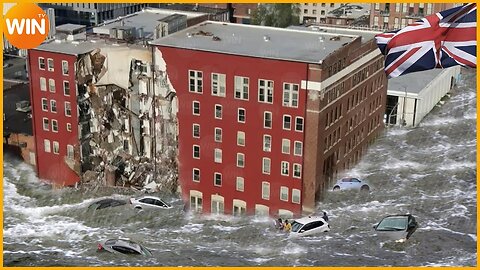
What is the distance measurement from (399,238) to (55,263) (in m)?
27.4

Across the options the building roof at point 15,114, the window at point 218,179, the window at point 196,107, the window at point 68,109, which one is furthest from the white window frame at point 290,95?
the building roof at point 15,114

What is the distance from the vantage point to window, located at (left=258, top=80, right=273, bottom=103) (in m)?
62.0

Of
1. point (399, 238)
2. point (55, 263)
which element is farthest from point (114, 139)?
point (399, 238)

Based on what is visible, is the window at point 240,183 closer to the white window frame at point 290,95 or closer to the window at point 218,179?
the window at point 218,179

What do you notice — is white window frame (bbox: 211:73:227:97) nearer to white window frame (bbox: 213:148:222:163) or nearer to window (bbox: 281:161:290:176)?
white window frame (bbox: 213:148:222:163)

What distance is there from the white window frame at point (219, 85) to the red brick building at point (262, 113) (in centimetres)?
9

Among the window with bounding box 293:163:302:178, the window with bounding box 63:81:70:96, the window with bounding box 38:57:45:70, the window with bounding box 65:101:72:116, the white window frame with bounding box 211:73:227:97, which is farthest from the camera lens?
the window with bounding box 65:101:72:116

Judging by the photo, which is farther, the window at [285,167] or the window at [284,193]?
the window at [284,193]

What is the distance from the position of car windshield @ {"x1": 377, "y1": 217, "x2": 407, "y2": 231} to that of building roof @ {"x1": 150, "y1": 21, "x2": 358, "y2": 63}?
14.6 m

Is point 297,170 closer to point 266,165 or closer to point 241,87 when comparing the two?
point 266,165

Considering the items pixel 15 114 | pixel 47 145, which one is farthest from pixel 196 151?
pixel 15 114

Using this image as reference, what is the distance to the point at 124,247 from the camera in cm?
5947

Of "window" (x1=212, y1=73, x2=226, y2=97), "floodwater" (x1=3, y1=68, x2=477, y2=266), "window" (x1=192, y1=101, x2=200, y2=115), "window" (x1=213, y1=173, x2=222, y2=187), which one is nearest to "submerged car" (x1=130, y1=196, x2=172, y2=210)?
"floodwater" (x1=3, y1=68, x2=477, y2=266)

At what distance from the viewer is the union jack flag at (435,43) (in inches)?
1485
